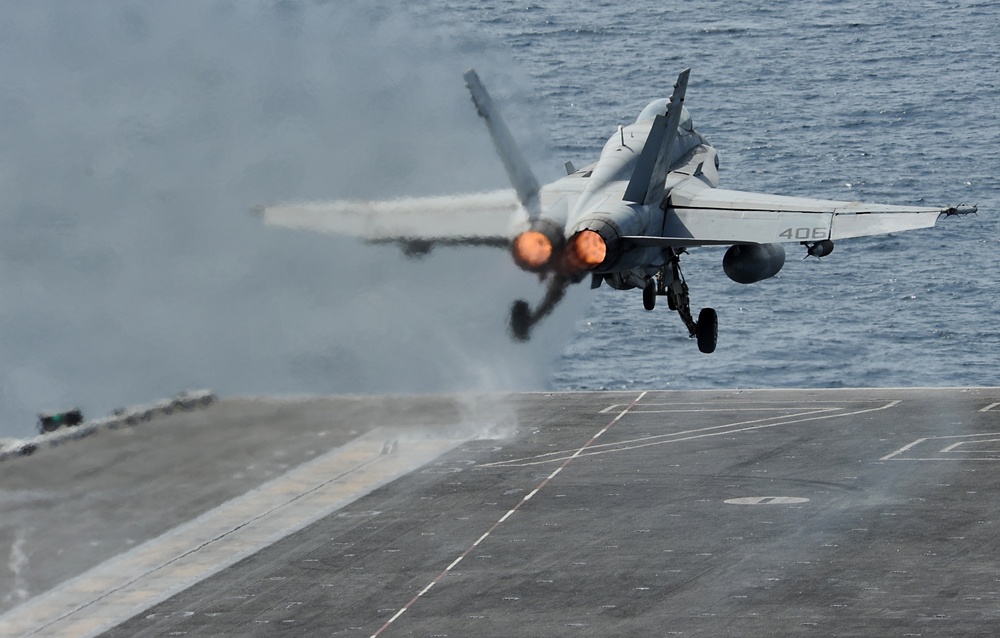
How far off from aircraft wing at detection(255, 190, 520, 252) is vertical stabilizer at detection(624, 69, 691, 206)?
3.60 meters

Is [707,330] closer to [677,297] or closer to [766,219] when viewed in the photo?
[677,297]

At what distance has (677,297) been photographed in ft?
178

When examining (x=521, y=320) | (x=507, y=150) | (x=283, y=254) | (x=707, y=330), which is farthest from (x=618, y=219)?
(x=283, y=254)

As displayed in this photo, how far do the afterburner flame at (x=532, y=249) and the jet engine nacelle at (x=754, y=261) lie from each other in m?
8.10

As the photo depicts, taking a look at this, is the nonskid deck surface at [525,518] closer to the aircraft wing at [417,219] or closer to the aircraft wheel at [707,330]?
the aircraft wheel at [707,330]

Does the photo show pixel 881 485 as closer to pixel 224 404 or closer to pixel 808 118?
pixel 224 404

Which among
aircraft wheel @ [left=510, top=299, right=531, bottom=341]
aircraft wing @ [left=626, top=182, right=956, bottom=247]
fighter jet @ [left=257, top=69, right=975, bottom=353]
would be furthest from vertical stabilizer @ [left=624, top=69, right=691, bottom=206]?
aircraft wheel @ [left=510, top=299, right=531, bottom=341]

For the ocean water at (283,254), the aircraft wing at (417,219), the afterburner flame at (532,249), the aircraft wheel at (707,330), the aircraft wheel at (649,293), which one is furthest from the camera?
the ocean water at (283,254)

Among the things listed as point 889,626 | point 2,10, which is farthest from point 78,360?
point 889,626

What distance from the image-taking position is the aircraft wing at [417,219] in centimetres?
4997

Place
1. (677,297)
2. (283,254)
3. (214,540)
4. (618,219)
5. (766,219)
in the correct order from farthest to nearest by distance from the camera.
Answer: (283,254)
(214,540)
(677,297)
(766,219)
(618,219)

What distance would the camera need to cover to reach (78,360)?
222ft

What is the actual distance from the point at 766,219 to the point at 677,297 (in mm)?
5223

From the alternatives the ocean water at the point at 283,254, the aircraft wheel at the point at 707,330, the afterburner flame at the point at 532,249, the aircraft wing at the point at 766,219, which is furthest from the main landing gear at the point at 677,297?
the ocean water at the point at 283,254
